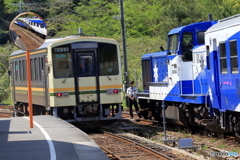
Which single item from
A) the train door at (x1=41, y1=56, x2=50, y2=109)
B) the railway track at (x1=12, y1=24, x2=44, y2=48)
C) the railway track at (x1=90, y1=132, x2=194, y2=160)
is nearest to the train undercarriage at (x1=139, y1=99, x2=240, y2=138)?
the railway track at (x1=90, y1=132, x2=194, y2=160)

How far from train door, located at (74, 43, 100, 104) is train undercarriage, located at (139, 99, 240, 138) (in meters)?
2.61

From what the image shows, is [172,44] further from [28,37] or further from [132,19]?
[132,19]

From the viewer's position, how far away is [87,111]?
16672 mm

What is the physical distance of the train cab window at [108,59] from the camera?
16781 mm

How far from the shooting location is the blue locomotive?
12023 millimetres

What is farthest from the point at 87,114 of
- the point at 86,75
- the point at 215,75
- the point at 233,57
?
the point at 233,57

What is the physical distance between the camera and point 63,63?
54.0 ft

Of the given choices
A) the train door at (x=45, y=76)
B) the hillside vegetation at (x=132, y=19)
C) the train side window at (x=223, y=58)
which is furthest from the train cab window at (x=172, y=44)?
the hillside vegetation at (x=132, y=19)

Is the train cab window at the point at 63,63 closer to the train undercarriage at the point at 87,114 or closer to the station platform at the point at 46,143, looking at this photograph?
the train undercarriage at the point at 87,114

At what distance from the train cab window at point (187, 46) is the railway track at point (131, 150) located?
370 centimetres

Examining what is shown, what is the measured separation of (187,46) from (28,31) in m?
5.66

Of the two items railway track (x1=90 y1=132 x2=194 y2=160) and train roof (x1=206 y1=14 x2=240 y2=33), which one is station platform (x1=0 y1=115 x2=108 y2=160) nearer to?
railway track (x1=90 y1=132 x2=194 y2=160)

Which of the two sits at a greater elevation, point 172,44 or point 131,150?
point 172,44

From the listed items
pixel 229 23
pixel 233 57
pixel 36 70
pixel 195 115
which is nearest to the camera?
pixel 233 57
